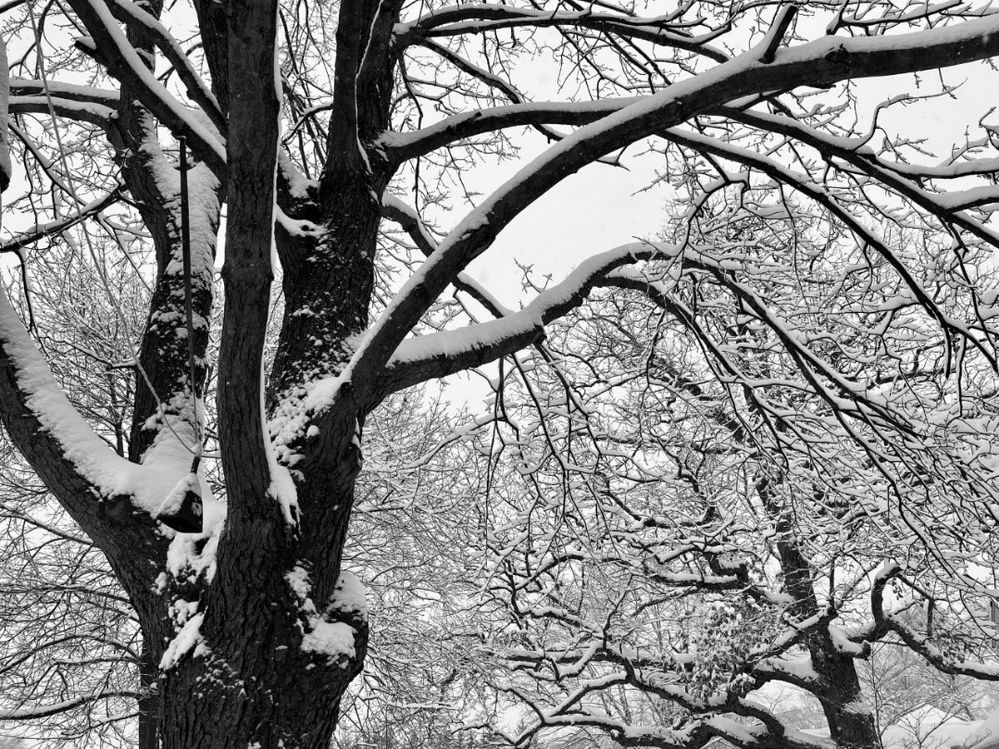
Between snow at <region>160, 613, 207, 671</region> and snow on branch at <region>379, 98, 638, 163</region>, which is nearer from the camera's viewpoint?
snow at <region>160, 613, 207, 671</region>

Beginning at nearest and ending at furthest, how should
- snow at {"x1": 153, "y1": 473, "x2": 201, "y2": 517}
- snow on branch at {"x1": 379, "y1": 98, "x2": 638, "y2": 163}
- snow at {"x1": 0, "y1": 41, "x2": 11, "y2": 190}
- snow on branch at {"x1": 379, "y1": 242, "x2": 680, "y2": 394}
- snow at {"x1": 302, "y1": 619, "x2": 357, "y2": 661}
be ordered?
snow at {"x1": 0, "y1": 41, "x2": 11, "y2": 190} < snow at {"x1": 153, "y1": 473, "x2": 201, "y2": 517} < snow at {"x1": 302, "y1": 619, "x2": 357, "y2": 661} < snow on branch at {"x1": 379, "y1": 242, "x2": 680, "y2": 394} < snow on branch at {"x1": 379, "y1": 98, "x2": 638, "y2": 163}

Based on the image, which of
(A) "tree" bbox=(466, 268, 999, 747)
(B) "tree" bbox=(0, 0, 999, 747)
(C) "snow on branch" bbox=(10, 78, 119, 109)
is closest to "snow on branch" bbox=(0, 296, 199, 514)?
(B) "tree" bbox=(0, 0, 999, 747)

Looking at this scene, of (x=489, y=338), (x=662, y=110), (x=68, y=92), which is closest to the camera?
(x=662, y=110)

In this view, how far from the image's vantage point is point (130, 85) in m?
2.46

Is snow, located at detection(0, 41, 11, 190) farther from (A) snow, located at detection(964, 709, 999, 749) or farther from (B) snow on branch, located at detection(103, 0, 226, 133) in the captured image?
(A) snow, located at detection(964, 709, 999, 749)

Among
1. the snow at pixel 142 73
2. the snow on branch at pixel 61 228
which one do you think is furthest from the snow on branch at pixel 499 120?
the snow on branch at pixel 61 228

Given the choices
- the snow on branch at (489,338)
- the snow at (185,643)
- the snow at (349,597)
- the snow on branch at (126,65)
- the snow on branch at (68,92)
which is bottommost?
the snow at (185,643)

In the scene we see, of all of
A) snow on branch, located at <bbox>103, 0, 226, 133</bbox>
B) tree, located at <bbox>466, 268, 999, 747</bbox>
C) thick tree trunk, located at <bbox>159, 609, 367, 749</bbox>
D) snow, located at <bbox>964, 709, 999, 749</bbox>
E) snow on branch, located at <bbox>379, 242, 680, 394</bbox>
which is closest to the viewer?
thick tree trunk, located at <bbox>159, 609, 367, 749</bbox>

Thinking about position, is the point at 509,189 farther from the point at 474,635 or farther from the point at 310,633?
the point at 474,635

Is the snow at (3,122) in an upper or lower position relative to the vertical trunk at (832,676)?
lower

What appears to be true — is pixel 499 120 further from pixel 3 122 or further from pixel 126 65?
pixel 3 122

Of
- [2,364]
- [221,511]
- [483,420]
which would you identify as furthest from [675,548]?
[2,364]

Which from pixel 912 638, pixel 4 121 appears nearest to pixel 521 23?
pixel 4 121

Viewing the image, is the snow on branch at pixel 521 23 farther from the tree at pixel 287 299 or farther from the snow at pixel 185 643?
the snow at pixel 185 643
